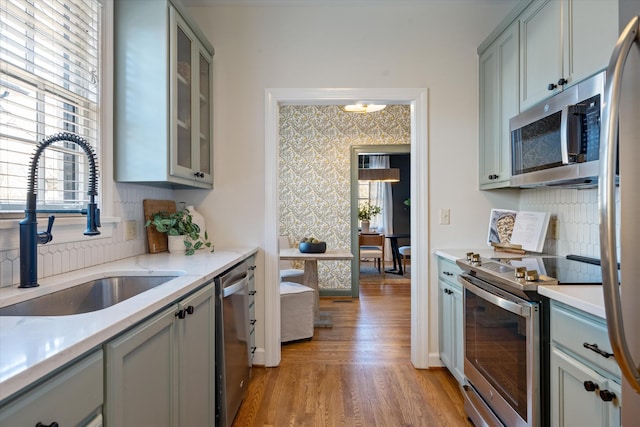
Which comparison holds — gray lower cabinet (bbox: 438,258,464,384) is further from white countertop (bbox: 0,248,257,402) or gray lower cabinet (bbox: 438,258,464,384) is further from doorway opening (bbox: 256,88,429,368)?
white countertop (bbox: 0,248,257,402)

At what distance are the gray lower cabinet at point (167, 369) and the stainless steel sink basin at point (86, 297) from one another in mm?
290

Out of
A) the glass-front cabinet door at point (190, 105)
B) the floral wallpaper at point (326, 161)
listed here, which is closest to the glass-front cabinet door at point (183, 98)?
the glass-front cabinet door at point (190, 105)

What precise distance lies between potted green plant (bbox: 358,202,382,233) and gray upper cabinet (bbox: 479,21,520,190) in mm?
4502

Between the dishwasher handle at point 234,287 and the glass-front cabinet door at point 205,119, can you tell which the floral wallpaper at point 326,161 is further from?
the dishwasher handle at point 234,287

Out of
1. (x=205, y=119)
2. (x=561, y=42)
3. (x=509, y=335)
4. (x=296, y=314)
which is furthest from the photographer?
(x=296, y=314)

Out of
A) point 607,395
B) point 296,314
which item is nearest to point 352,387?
point 296,314

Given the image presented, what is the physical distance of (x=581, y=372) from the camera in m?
1.18

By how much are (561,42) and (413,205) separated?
1.32 meters

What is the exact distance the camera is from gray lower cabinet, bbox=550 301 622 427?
107 cm

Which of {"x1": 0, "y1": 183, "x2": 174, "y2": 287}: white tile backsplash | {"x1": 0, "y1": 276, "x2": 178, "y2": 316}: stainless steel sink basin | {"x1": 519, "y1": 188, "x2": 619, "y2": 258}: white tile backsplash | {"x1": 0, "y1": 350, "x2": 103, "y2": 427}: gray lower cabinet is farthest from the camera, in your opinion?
{"x1": 519, "y1": 188, "x2": 619, "y2": 258}: white tile backsplash

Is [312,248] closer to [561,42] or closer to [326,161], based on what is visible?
[326,161]

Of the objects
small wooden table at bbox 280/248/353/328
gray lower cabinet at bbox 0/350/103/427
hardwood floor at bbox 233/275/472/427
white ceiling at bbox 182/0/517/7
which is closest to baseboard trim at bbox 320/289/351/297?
small wooden table at bbox 280/248/353/328

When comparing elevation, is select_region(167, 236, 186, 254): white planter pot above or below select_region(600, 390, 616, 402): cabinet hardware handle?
above

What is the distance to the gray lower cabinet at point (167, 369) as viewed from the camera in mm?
902
